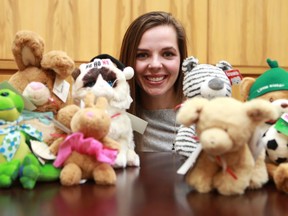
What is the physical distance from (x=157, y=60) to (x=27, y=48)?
0.51m

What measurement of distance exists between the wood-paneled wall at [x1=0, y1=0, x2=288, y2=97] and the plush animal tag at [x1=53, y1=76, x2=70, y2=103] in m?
0.86

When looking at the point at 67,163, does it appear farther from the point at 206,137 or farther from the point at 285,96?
the point at 285,96

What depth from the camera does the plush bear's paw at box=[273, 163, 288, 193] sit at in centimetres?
51

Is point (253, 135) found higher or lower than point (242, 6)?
lower

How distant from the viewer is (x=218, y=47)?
1.76 m

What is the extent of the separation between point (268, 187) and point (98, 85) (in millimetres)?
325

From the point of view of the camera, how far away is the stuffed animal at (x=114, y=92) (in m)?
0.67

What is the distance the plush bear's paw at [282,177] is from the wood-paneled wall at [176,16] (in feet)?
3.84

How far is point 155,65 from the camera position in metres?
1.11

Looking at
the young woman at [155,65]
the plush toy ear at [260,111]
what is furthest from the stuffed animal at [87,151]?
the young woman at [155,65]

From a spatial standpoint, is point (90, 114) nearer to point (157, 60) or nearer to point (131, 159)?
point (131, 159)

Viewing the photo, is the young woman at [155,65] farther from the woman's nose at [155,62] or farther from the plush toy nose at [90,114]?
the plush toy nose at [90,114]

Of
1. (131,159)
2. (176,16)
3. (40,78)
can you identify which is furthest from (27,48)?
(176,16)

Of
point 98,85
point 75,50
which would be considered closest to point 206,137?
point 98,85
